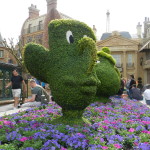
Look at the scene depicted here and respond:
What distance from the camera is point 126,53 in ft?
112

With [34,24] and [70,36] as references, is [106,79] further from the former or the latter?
[34,24]

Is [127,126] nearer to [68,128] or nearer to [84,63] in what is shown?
[68,128]

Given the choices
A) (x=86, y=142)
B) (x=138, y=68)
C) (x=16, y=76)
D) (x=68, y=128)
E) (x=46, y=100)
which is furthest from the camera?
(x=138, y=68)

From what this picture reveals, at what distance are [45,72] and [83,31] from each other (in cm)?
126

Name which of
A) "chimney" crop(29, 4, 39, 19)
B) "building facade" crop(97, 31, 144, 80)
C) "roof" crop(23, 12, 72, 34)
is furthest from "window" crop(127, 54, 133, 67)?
"chimney" crop(29, 4, 39, 19)

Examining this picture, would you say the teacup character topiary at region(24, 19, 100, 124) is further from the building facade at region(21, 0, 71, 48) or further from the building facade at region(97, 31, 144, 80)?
the building facade at region(21, 0, 71, 48)

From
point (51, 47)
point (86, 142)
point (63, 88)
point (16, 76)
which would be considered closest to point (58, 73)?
point (63, 88)

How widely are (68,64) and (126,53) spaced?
31.0m

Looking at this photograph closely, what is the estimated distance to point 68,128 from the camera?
4289mm

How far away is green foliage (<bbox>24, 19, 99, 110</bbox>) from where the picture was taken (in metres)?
4.39

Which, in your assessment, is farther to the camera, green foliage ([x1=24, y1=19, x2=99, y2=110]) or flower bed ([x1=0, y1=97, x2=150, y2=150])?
green foliage ([x1=24, y1=19, x2=99, y2=110])

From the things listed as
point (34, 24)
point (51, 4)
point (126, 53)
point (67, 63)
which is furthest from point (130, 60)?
point (67, 63)

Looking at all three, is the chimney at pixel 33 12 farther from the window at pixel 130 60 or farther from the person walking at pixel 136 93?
the person walking at pixel 136 93

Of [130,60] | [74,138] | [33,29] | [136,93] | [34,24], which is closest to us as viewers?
[74,138]
